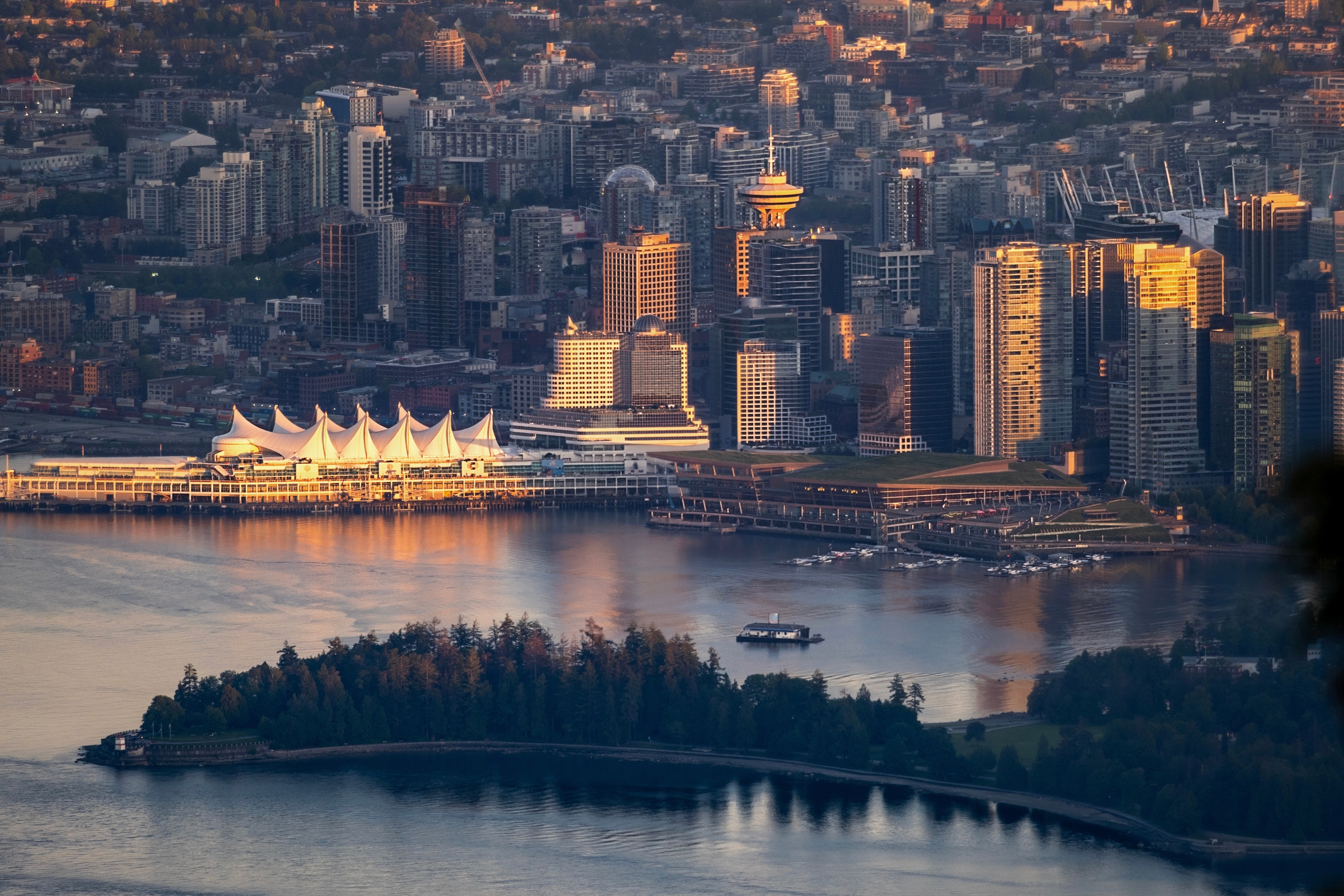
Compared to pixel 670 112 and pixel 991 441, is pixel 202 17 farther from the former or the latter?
pixel 991 441

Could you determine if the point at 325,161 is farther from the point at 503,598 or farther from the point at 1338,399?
the point at 503,598

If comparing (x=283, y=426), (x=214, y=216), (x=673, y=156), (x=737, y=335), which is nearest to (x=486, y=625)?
(x=283, y=426)

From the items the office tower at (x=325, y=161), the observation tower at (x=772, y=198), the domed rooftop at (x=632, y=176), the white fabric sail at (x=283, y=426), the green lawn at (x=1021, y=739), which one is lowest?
the green lawn at (x=1021, y=739)

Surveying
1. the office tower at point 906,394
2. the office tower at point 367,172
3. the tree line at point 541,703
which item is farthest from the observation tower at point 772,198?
the tree line at point 541,703

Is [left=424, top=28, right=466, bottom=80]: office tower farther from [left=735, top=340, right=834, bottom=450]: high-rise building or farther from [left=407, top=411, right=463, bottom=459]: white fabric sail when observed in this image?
[left=407, top=411, right=463, bottom=459]: white fabric sail

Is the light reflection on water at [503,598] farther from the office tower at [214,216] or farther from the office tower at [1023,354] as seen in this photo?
the office tower at [214,216]
